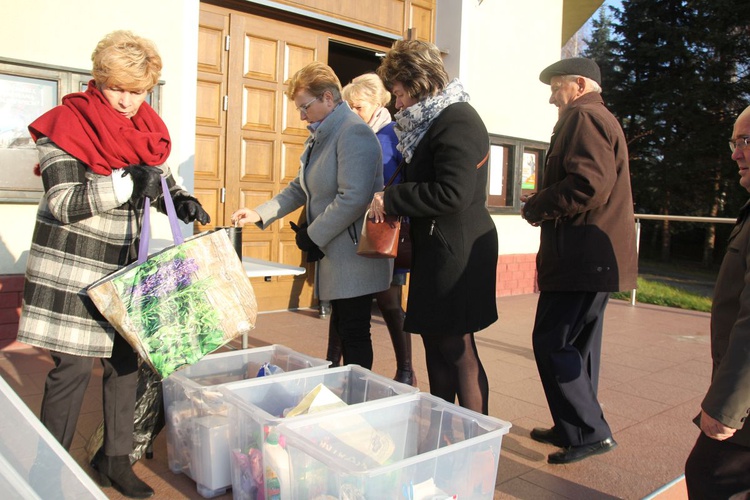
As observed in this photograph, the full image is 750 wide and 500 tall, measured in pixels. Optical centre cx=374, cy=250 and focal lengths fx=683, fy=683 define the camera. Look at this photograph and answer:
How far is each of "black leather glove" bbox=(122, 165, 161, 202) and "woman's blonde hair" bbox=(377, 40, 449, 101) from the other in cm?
110

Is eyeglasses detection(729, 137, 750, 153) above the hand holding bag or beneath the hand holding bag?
above

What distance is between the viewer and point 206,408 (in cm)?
282

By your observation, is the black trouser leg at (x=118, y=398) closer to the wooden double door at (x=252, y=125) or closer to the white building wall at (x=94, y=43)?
the white building wall at (x=94, y=43)

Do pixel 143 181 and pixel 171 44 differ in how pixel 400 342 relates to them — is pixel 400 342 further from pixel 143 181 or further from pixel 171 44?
pixel 171 44

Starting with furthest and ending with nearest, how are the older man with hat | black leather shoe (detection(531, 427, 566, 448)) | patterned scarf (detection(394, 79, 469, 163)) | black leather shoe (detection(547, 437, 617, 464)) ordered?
1. black leather shoe (detection(531, 427, 566, 448))
2. black leather shoe (detection(547, 437, 617, 464))
3. the older man with hat
4. patterned scarf (detection(394, 79, 469, 163))

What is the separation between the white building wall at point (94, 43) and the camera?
4852 mm

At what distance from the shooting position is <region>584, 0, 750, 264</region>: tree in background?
20.6 metres

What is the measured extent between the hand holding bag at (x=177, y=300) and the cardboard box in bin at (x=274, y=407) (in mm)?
284

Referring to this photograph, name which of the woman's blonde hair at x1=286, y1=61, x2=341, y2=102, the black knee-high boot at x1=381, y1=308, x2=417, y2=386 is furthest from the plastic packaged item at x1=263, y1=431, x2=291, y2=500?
the black knee-high boot at x1=381, y1=308, x2=417, y2=386

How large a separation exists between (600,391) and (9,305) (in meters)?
4.16

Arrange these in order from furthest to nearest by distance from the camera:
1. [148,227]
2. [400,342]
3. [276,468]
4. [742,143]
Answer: [400,342], [148,227], [276,468], [742,143]

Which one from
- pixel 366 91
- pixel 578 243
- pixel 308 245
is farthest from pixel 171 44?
pixel 578 243

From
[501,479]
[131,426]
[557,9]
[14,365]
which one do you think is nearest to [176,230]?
[131,426]

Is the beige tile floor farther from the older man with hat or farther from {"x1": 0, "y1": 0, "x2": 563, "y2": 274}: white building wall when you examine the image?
{"x1": 0, "y1": 0, "x2": 563, "y2": 274}: white building wall
